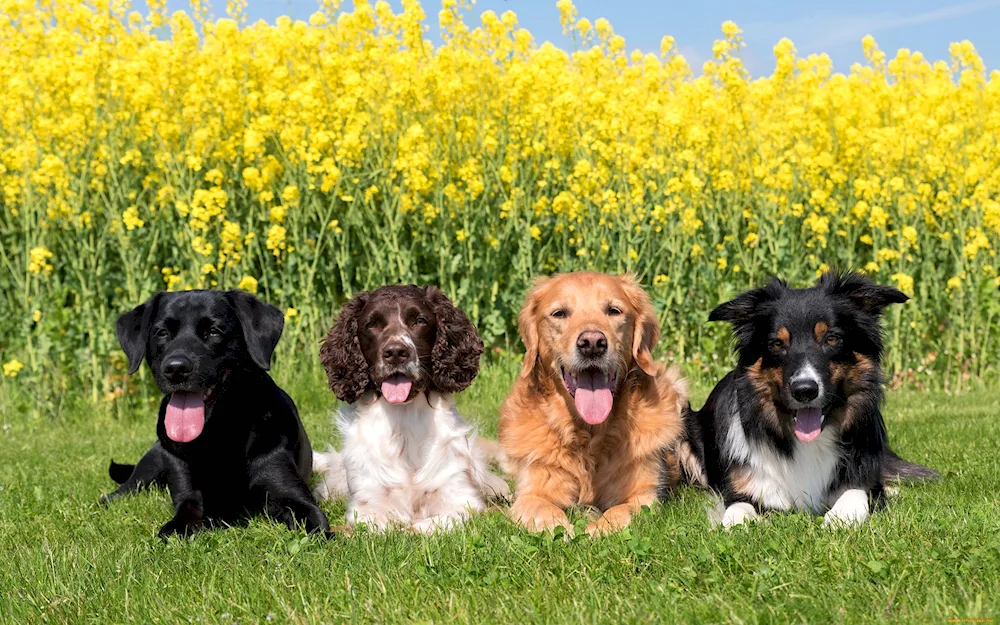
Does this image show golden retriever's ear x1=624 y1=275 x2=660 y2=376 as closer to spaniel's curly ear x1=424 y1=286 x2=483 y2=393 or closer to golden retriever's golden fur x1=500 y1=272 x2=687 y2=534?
golden retriever's golden fur x1=500 y1=272 x2=687 y2=534

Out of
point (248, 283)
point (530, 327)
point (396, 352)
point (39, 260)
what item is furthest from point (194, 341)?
point (39, 260)

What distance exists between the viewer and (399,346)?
16.6 ft

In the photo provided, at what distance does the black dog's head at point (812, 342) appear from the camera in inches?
186

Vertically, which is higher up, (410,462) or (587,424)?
(587,424)

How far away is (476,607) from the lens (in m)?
3.54

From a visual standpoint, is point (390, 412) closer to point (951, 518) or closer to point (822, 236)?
point (951, 518)

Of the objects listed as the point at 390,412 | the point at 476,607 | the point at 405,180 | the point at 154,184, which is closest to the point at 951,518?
the point at 476,607

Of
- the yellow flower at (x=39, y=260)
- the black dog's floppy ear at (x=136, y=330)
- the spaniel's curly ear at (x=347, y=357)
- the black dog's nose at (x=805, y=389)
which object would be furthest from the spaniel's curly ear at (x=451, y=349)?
the yellow flower at (x=39, y=260)

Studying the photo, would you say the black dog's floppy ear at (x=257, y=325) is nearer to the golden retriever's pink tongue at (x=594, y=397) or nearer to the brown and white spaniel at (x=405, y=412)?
the brown and white spaniel at (x=405, y=412)

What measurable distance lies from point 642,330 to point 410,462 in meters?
1.37

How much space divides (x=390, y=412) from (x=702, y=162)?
6.23m

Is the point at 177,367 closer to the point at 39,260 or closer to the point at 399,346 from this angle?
the point at 399,346

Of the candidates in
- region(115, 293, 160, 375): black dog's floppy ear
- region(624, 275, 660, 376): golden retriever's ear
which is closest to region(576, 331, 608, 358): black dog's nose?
region(624, 275, 660, 376): golden retriever's ear

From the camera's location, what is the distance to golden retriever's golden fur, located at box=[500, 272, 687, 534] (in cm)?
517
